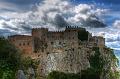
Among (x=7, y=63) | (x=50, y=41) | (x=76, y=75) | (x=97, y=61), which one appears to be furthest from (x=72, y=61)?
(x=7, y=63)

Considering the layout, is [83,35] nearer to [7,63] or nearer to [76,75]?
[76,75]

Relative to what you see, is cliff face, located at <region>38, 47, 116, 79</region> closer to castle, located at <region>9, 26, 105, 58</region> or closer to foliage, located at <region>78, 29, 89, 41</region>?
castle, located at <region>9, 26, 105, 58</region>

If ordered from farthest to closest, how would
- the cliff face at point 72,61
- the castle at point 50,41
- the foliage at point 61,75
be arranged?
the cliff face at point 72,61 < the castle at point 50,41 < the foliage at point 61,75

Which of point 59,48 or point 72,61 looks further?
point 72,61

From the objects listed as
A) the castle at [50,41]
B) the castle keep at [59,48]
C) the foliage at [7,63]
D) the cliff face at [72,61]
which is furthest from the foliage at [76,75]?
the foliage at [7,63]

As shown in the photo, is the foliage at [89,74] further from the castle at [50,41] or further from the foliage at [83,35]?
the foliage at [83,35]

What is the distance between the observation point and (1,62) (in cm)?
3900

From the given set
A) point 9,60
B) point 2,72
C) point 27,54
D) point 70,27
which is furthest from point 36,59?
point 2,72

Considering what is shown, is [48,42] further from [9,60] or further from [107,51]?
[9,60]

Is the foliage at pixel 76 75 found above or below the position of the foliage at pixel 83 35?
below

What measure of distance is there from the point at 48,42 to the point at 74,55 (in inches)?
177

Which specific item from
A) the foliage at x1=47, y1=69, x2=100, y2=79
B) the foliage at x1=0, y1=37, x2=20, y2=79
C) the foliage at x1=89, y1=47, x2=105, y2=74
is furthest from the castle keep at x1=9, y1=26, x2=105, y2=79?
the foliage at x1=0, y1=37, x2=20, y2=79

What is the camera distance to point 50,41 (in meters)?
72.2

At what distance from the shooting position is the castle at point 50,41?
71.9 m
